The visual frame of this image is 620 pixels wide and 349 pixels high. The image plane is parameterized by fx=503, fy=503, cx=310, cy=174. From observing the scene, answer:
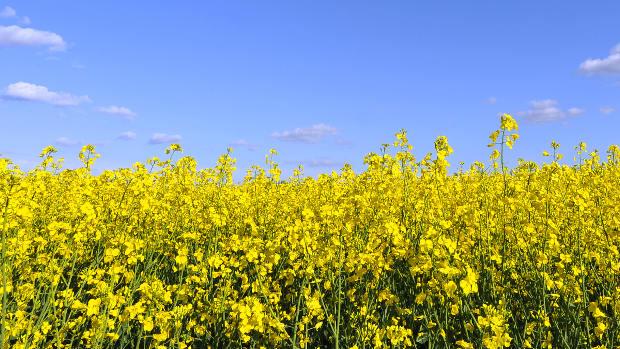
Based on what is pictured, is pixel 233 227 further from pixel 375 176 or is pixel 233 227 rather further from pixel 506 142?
pixel 506 142

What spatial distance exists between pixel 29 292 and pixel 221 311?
4.59 ft

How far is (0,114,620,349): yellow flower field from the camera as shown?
332cm

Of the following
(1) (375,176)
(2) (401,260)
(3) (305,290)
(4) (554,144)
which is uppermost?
(4) (554,144)

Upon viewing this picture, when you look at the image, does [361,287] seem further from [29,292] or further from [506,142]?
[29,292]

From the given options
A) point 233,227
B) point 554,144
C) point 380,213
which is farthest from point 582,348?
point 554,144

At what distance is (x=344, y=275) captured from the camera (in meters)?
4.14

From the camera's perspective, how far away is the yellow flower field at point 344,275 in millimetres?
3318

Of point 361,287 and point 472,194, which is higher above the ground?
point 472,194

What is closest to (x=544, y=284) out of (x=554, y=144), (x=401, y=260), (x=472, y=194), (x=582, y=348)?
(x=582, y=348)

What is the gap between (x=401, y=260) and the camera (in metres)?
4.23

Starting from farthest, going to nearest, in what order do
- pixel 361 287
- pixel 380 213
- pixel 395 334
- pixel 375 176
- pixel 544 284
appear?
pixel 375 176
pixel 380 213
pixel 361 287
pixel 544 284
pixel 395 334

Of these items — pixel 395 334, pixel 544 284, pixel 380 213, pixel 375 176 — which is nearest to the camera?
pixel 395 334

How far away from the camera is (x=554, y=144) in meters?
8.13

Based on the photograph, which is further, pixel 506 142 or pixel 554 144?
pixel 554 144
